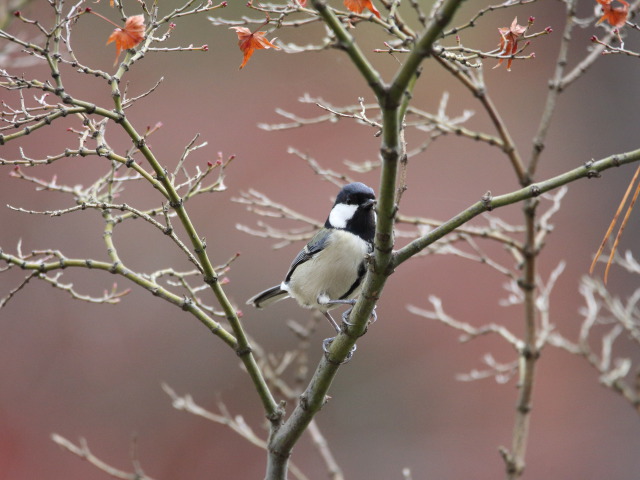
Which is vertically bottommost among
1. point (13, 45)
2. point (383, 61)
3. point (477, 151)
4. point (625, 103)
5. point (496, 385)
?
point (13, 45)

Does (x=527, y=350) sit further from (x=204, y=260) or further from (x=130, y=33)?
(x=130, y=33)

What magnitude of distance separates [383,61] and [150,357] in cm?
408

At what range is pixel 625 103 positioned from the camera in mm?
8977

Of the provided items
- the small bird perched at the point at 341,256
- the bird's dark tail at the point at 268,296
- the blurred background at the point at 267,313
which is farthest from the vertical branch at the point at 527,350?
the blurred background at the point at 267,313

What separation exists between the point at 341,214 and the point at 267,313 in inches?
138

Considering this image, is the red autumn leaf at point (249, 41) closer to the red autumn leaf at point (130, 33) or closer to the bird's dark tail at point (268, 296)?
the red autumn leaf at point (130, 33)

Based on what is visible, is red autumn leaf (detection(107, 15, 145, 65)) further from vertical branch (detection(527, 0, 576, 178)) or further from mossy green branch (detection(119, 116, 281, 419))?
vertical branch (detection(527, 0, 576, 178))

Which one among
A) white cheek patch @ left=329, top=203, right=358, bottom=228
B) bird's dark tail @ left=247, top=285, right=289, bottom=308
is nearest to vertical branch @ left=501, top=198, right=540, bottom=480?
white cheek patch @ left=329, top=203, right=358, bottom=228

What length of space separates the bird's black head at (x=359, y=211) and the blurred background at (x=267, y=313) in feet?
10.8

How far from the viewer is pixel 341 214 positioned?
12.3 feet

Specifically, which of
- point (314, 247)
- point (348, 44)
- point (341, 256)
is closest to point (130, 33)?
point (348, 44)

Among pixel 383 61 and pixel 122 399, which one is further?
pixel 383 61

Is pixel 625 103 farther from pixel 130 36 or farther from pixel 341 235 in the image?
pixel 130 36

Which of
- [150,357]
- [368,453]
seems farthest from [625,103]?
[150,357]
